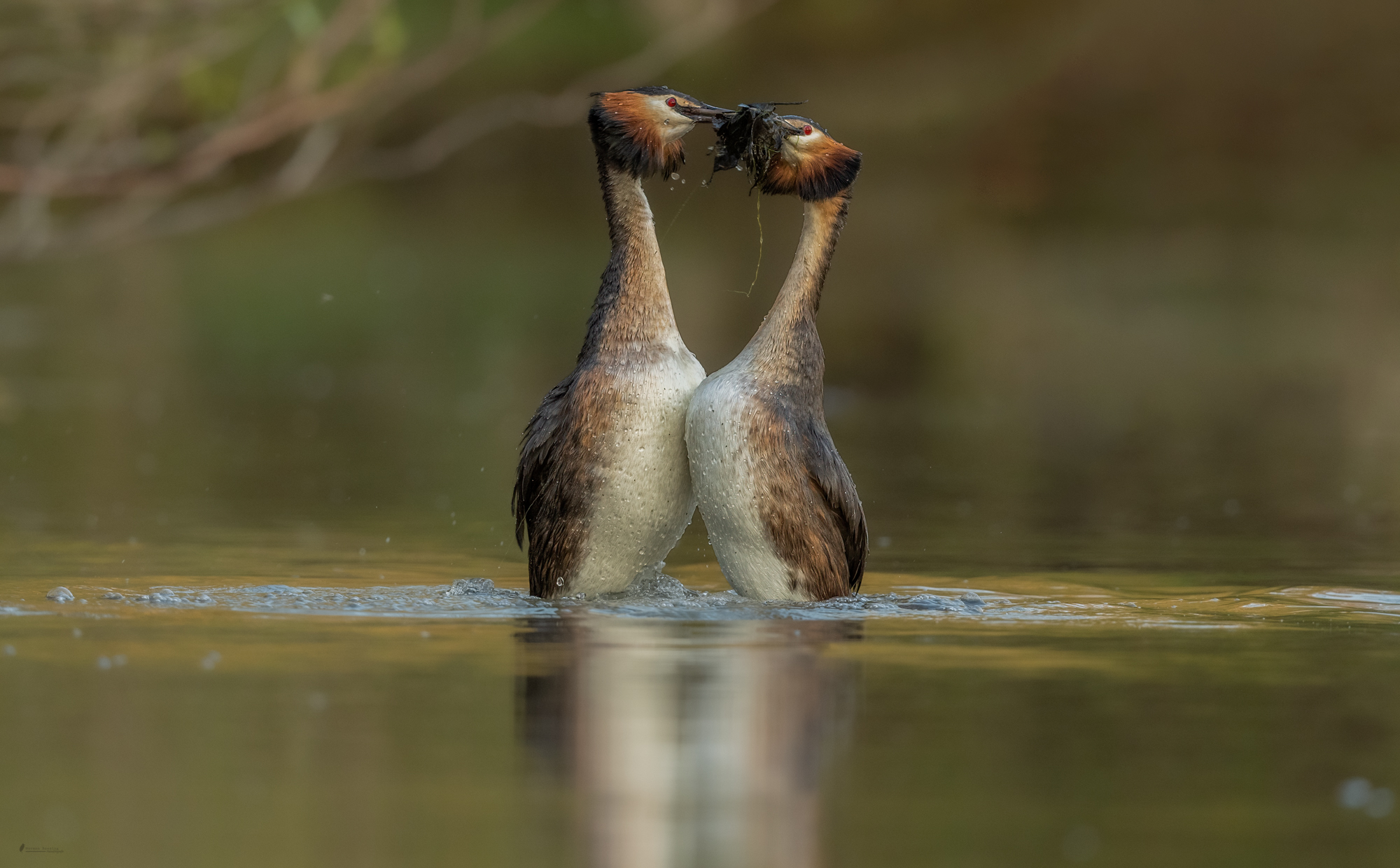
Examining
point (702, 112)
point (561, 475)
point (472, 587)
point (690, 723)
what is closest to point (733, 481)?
point (561, 475)

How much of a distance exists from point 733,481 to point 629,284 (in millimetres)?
968

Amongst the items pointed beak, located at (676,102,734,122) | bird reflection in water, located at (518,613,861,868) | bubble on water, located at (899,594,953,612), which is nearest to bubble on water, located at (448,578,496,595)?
bird reflection in water, located at (518,613,861,868)

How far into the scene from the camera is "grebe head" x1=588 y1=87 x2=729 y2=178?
9.90 m

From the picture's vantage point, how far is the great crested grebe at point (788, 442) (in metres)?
9.45

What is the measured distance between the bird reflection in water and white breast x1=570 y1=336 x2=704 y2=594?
674 millimetres

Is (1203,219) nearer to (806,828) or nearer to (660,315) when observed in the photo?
(660,315)

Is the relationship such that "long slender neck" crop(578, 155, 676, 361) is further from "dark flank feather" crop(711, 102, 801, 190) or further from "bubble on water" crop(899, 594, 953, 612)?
"bubble on water" crop(899, 594, 953, 612)

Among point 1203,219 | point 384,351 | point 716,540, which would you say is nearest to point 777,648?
point 716,540

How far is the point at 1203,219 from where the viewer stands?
41.9 m

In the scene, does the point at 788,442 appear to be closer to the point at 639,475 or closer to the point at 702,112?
the point at 639,475

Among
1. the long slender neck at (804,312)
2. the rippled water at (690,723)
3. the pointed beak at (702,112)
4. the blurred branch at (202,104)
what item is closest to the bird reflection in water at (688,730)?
the rippled water at (690,723)

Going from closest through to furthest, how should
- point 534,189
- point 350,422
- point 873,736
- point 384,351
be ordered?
point 873,736, point 350,422, point 384,351, point 534,189

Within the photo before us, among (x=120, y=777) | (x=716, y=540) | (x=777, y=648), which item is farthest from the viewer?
(x=716, y=540)

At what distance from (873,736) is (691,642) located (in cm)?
158
